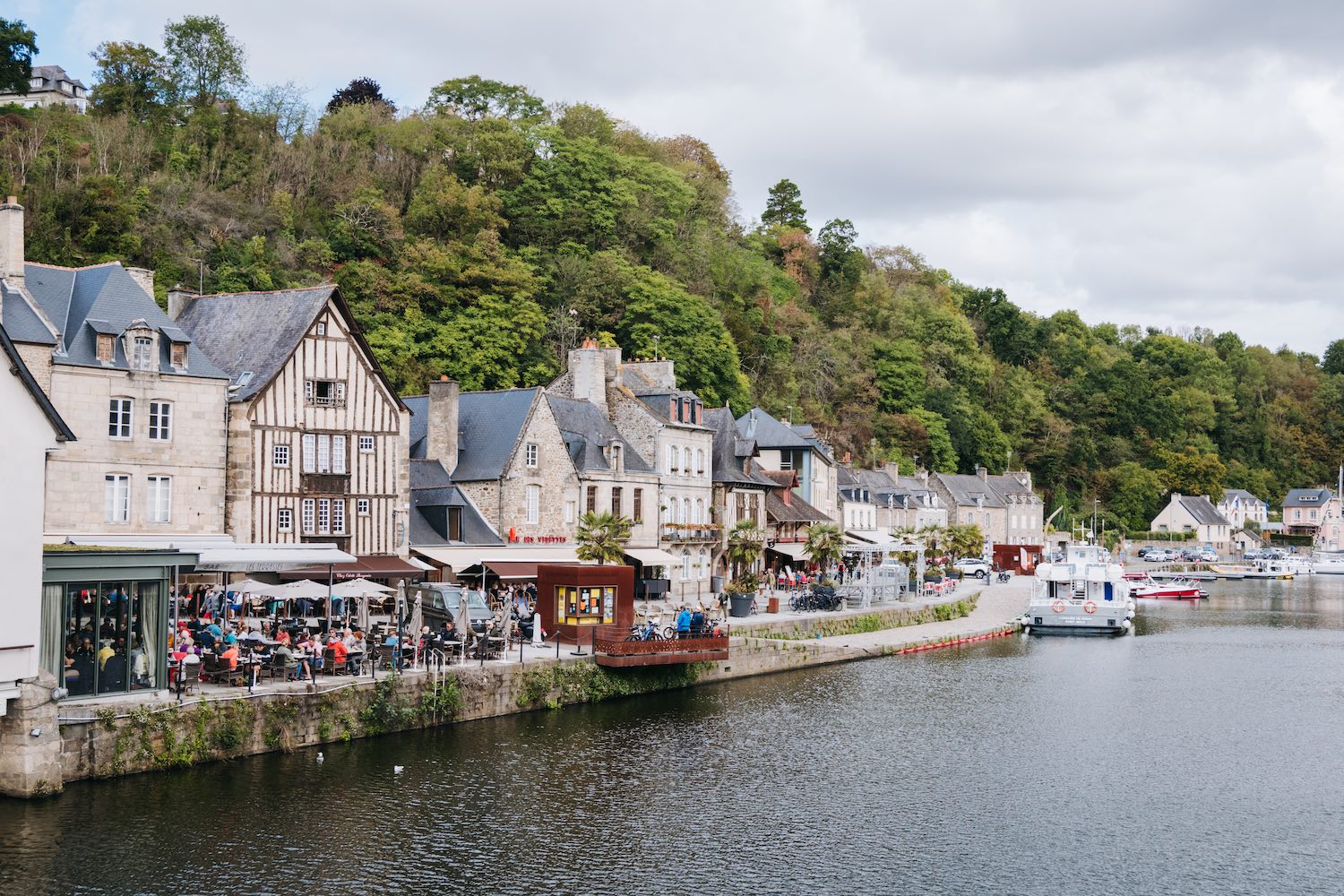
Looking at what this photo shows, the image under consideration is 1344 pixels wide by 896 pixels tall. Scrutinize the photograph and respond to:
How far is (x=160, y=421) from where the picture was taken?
29.3m

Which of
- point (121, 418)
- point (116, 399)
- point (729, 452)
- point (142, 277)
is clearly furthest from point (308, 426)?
point (729, 452)

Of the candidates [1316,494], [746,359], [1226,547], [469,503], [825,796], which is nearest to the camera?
[825,796]

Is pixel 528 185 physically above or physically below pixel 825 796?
above

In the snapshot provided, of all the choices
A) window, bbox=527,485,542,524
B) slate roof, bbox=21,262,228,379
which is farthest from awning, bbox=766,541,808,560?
slate roof, bbox=21,262,228,379

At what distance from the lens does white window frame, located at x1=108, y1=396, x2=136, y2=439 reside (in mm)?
28422

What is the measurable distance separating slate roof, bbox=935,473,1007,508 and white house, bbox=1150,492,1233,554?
28.4 m

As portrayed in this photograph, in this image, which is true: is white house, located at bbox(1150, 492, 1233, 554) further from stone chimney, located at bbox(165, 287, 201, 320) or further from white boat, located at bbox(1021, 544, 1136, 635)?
stone chimney, located at bbox(165, 287, 201, 320)

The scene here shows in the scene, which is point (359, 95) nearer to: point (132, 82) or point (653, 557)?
point (132, 82)

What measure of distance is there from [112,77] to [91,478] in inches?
1508

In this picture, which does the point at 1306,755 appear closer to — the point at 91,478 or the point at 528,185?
the point at 91,478

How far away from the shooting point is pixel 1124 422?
377 feet

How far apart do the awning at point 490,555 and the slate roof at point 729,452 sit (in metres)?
10.5

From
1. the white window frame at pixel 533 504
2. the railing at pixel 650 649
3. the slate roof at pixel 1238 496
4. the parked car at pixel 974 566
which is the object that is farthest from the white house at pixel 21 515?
the slate roof at pixel 1238 496

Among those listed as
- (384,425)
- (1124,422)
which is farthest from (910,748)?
(1124,422)
